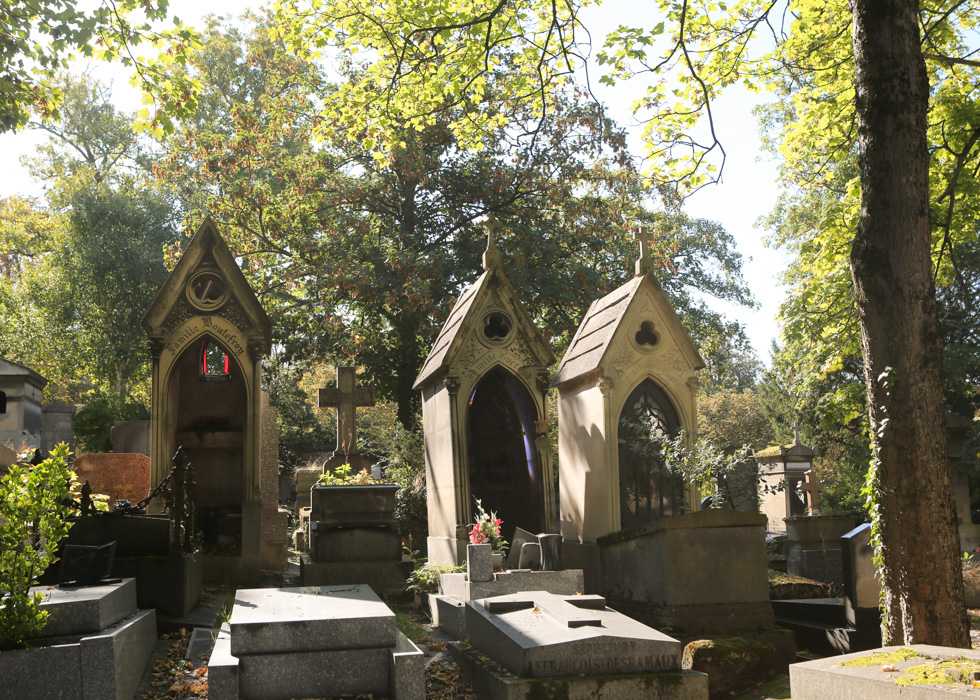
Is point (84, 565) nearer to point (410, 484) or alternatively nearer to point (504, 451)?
point (504, 451)

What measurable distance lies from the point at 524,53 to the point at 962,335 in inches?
640

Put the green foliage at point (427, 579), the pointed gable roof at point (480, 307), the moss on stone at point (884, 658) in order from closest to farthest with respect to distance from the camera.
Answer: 1. the moss on stone at point (884, 658)
2. the green foliage at point (427, 579)
3. the pointed gable roof at point (480, 307)

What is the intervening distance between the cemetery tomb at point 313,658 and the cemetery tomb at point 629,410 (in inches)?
191

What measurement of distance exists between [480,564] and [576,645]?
2.65m

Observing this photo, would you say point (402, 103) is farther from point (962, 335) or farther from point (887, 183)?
point (962, 335)

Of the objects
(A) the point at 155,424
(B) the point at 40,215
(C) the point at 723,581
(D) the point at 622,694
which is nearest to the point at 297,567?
(A) the point at 155,424

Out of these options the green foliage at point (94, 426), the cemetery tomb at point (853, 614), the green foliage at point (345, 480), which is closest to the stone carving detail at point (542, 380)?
the green foliage at point (345, 480)

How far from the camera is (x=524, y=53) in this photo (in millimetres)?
8484

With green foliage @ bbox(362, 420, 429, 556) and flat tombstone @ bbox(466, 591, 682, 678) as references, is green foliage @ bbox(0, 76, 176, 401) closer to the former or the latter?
green foliage @ bbox(362, 420, 429, 556)

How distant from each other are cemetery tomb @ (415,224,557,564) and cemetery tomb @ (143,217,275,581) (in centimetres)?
232

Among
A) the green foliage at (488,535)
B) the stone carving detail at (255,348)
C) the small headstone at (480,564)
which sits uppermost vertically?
the stone carving detail at (255,348)

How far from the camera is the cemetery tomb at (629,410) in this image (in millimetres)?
9914

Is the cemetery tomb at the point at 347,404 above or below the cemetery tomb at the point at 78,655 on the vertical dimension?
above

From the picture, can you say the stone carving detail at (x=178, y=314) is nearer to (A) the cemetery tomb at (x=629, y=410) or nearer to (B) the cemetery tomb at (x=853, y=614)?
(A) the cemetery tomb at (x=629, y=410)
